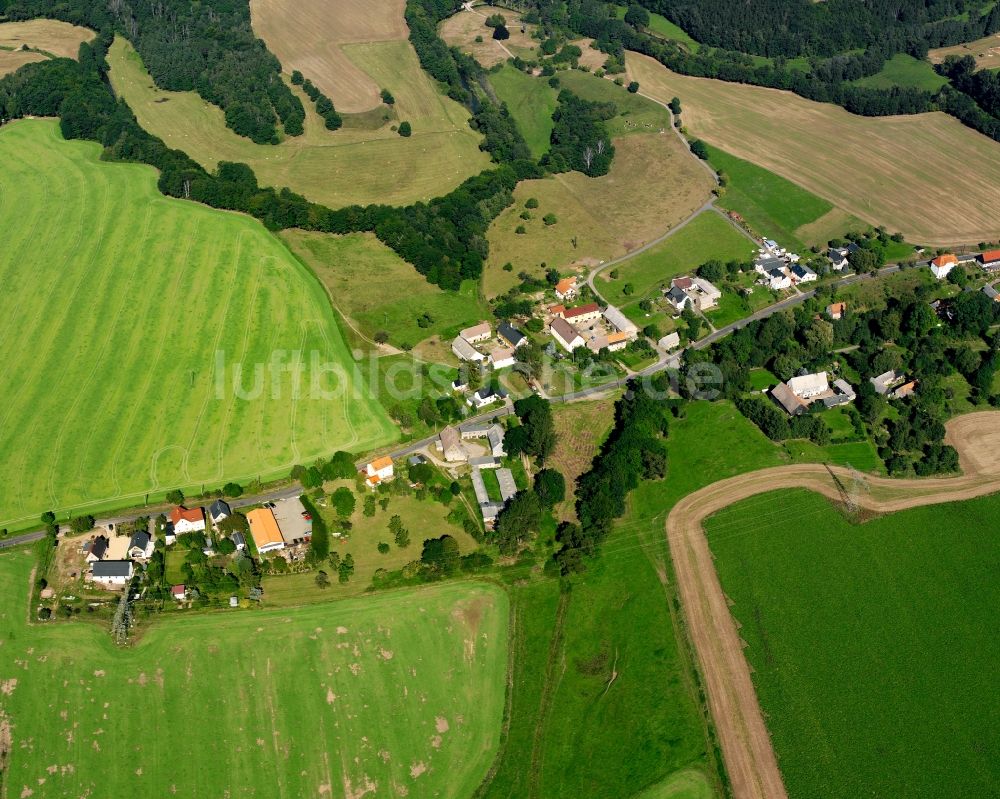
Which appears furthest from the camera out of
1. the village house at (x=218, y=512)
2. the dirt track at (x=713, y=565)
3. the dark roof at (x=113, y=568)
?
the village house at (x=218, y=512)

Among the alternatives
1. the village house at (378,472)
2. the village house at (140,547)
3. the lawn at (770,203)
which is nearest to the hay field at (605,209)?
the lawn at (770,203)

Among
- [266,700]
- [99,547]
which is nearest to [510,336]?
[99,547]

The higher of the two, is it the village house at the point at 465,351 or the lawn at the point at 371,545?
the village house at the point at 465,351

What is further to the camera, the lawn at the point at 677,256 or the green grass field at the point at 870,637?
the lawn at the point at 677,256

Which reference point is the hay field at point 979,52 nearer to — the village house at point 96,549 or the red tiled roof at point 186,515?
the red tiled roof at point 186,515

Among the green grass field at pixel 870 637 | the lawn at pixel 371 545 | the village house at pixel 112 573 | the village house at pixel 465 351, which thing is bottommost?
the green grass field at pixel 870 637

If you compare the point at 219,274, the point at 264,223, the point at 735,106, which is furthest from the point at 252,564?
the point at 735,106

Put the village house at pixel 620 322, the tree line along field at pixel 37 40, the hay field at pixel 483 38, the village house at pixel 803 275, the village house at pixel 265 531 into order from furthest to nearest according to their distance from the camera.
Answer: the hay field at pixel 483 38 < the tree line along field at pixel 37 40 < the village house at pixel 803 275 < the village house at pixel 620 322 < the village house at pixel 265 531

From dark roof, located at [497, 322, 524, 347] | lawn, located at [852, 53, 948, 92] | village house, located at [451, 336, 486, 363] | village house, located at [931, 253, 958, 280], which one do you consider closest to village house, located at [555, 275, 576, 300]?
dark roof, located at [497, 322, 524, 347]
